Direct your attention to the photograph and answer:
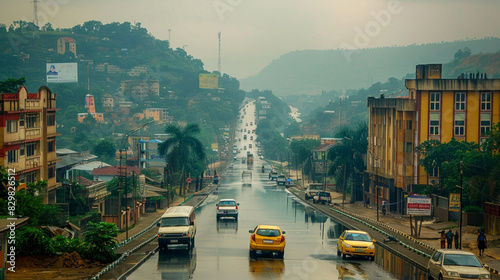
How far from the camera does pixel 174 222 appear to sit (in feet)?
124

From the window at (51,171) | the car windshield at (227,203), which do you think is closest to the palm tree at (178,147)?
the window at (51,171)

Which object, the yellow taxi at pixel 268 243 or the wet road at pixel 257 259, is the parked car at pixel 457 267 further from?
the yellow taxi at pixel 268 243

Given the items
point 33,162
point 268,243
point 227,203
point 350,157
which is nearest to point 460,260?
point 268,243

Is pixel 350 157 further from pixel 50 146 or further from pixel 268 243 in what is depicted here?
pixel 268 243

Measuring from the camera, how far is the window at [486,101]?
252ft

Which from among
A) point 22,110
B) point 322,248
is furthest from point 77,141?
point 322,248

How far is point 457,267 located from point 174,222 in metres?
16.3

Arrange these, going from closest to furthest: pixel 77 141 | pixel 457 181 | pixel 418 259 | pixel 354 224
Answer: pixel 418 259 < pixel 354 224 < pixel 457 181 < pixel 77 141

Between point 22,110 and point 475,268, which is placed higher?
point 22,110

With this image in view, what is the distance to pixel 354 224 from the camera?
179 feet

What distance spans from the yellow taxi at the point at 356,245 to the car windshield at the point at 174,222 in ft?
27.1

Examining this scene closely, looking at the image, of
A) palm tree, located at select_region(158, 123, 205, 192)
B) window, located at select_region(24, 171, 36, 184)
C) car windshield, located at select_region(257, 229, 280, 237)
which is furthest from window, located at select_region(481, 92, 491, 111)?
car windshield, located at select_region(257, 229, 280, 237)

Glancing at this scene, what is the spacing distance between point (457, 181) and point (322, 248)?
24.5m

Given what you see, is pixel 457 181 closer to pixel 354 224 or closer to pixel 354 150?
pixel 354 224
